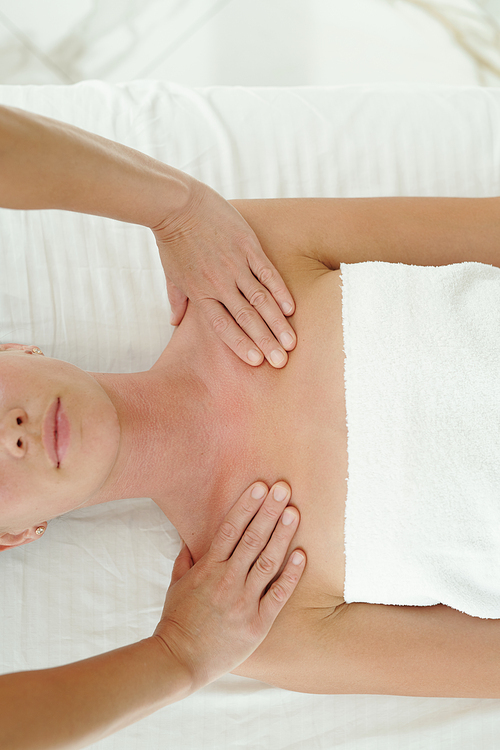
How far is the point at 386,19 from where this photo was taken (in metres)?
1.86

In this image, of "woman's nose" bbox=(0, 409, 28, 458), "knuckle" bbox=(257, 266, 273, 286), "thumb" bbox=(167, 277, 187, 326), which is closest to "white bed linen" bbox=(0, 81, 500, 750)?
"thumb" bbox=(167, 277, 187, 326)

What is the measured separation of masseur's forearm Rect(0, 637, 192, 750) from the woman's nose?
337mm

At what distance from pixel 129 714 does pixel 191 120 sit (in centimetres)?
135

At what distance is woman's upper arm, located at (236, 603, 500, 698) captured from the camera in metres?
1.09

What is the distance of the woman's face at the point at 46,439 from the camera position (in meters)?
0.96

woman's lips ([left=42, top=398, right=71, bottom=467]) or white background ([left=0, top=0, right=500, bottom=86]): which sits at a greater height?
white background ([left=0, top=0, right=500, bottom=86])

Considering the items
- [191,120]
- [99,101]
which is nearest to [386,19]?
[191,120]

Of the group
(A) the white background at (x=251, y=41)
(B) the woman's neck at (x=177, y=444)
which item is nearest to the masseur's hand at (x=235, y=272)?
(B) the woman's neck at (x=177, y=444)

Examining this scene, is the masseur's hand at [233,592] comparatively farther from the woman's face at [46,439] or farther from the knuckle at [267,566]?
the woman's face at [46,439]

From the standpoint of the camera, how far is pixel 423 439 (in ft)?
3.49

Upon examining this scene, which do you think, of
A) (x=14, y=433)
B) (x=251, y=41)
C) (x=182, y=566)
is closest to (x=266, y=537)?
(x=182, y=566)

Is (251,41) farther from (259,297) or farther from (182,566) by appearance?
(182,566)

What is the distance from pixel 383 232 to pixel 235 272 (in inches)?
12.7

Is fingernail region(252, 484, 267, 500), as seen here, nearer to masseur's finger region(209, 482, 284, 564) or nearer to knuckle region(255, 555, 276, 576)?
masseur's finger region(209, 482, 284, 564)
